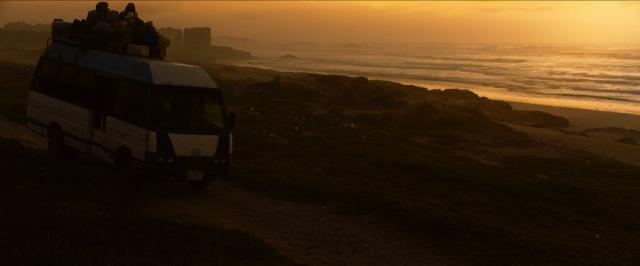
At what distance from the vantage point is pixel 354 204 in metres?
17.9

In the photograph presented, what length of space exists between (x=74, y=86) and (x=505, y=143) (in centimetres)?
2528

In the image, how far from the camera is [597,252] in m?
15.4

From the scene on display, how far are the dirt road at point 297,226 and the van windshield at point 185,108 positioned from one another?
1.92 meters

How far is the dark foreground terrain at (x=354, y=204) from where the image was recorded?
40.7 feet

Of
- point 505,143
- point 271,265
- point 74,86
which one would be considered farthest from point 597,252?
point 505,143

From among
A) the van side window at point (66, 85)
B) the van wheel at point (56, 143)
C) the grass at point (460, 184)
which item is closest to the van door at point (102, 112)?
the van side window at point (66, 85)

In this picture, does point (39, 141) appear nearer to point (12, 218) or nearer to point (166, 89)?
point (166, 89)

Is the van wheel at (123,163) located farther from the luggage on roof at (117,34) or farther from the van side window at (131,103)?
the luggage on roof at (117,34)

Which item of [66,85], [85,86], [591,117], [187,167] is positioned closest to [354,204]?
[187,167]

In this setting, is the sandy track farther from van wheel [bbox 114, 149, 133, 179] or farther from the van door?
the van door

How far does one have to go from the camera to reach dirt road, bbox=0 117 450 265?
13.7 meters

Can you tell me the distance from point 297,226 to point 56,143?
8.18 meters

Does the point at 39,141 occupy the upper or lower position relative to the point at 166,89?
lower

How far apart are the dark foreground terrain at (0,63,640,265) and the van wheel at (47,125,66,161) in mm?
461
